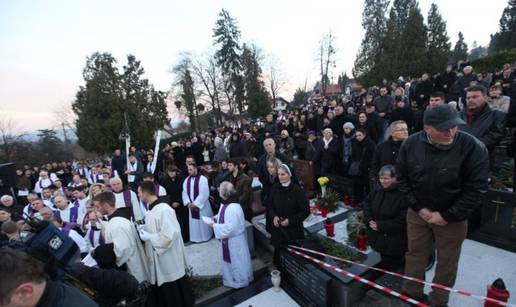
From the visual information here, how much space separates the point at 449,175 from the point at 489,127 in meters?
2.32

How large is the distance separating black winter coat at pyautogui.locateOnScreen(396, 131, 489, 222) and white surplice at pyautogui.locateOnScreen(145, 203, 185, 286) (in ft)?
10.2

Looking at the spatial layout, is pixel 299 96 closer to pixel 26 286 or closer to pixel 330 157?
pixel 330 157

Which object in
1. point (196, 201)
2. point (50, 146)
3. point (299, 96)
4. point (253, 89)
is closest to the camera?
point (196, 201)

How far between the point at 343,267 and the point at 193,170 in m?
4.09

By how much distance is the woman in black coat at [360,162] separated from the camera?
625cm

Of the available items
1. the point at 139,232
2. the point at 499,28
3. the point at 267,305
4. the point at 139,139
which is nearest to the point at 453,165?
the point at 267,305

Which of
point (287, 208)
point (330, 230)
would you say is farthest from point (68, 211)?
point (330, 230)

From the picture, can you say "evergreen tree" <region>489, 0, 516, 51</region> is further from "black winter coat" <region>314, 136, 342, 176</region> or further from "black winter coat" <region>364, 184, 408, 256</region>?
"black winter coat" <region>364, 184, 408, 256</region>

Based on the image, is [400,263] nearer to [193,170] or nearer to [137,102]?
[193,170]

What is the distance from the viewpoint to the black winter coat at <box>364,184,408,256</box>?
3.45m

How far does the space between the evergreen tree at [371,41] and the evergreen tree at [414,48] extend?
265 centimetres

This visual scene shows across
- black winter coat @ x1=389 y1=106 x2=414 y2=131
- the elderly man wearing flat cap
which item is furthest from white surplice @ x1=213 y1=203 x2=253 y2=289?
black winter coat @ x1=389 y1=106 x2=414 y2=131

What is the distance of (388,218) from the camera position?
353 cm

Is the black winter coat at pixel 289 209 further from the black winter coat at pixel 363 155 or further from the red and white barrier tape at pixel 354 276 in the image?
the black winter coat at pixel 363 155
